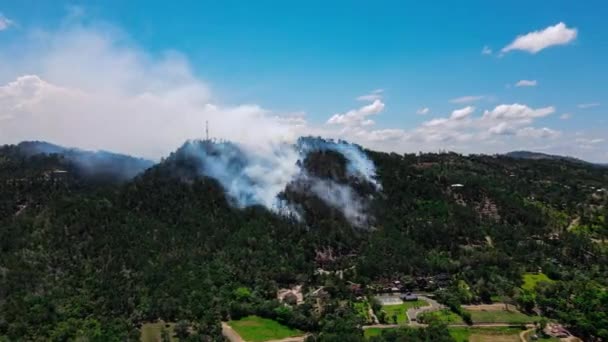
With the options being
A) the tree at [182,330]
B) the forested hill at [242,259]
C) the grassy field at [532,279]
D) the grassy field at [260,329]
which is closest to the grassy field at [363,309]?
the forested hill at [242,259]

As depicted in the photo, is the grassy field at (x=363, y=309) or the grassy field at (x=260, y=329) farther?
the grassy field at (x=363, y=309)

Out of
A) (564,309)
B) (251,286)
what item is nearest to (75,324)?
(251,286)

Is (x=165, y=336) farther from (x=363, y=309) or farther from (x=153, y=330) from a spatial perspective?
(x=363, y=309)

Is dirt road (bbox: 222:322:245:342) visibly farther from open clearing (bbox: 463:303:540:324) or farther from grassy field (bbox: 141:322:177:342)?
open clearing (bbox: 463:303:540:324)

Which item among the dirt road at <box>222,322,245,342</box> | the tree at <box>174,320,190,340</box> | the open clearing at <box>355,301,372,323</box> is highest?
the open clearing at <box>355,301,372,323</box>

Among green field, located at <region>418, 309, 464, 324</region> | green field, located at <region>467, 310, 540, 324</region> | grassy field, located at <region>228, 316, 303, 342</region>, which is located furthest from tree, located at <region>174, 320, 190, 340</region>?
green field, located at <region>467, 310, 540, 324</region>

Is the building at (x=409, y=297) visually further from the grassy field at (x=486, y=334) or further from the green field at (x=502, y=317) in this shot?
the grassy field at (x=486, y=334)
